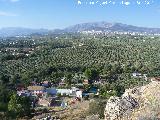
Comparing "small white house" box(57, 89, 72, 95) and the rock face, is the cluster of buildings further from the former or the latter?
the rock face

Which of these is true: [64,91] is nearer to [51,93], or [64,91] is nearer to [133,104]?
[51,93]

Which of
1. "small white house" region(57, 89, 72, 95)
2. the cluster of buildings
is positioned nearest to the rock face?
the cluster of buildings

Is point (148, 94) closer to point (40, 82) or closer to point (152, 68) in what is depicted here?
point (40, 82)

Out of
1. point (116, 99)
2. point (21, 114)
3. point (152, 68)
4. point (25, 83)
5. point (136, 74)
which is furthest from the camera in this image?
point (152, 68)

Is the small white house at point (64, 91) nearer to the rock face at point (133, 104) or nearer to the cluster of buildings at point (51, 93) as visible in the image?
the cluster of buildings at point (51, 93)

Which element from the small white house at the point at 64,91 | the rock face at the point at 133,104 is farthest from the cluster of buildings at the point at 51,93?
the rock face at the point at 133,104

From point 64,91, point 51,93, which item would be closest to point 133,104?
point 64,91

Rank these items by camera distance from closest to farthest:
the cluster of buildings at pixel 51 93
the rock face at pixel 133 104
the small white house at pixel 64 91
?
the rock face at pixel 133 104 → the cluster of buildings at pixel 51 93 → the small white house at pixel 64 91

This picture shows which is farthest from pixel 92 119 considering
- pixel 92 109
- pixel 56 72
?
pixel 56 72
